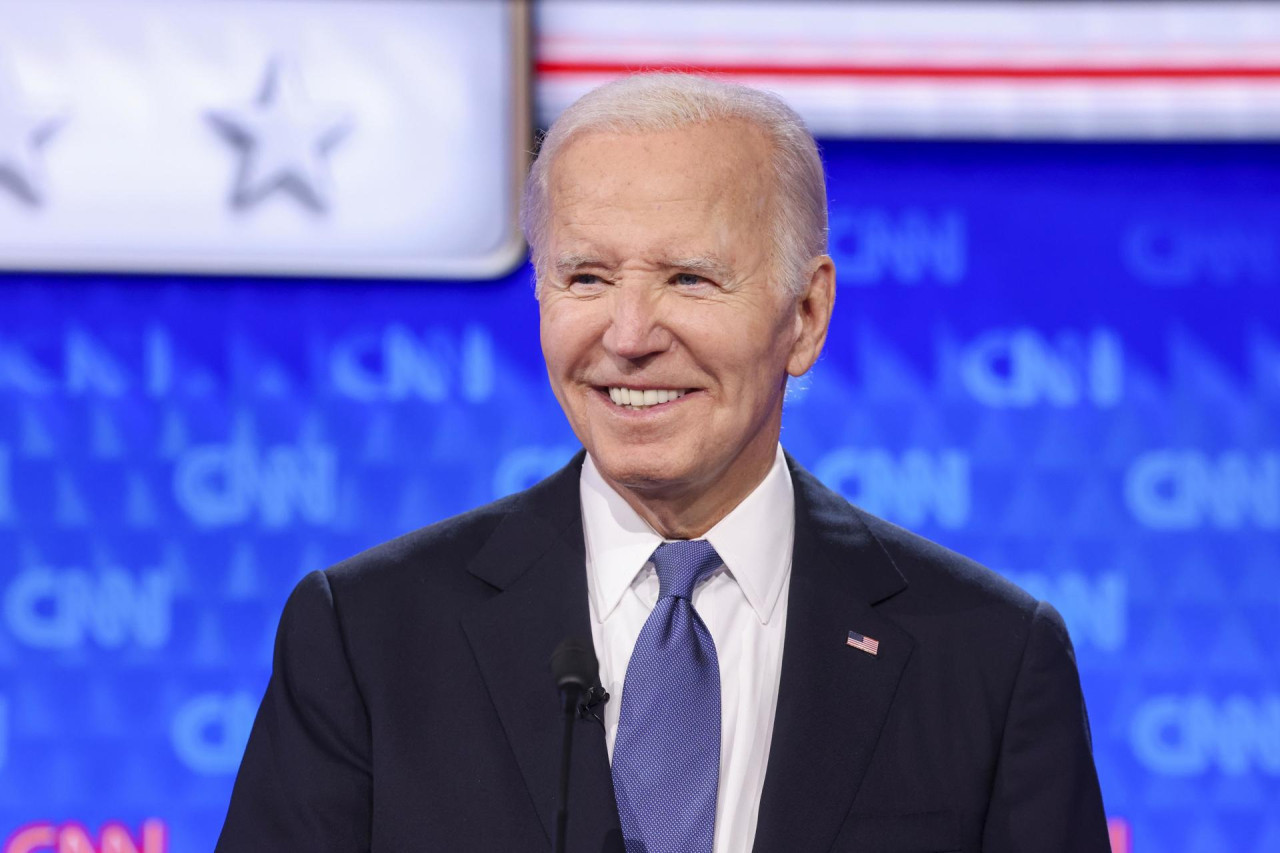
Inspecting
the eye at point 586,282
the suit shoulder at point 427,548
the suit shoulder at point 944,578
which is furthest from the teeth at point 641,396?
the suit shoulder at point 944,578

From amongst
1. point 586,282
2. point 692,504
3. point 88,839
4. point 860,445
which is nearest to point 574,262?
point 586,282

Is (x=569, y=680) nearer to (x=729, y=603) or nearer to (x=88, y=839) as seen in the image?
(x=729, y=603)

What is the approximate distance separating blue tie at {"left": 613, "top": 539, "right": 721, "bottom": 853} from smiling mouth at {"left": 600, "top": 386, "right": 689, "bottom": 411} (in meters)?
0.19

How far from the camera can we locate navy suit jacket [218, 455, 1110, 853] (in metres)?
1.37

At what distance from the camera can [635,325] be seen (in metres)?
1.37

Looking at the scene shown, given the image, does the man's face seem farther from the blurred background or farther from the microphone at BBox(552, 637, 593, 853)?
the blurred background

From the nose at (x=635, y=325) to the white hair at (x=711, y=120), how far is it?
0.39ft

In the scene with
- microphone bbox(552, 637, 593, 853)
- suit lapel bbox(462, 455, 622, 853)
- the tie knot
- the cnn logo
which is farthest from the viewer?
the cnn logo

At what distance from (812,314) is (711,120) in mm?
266

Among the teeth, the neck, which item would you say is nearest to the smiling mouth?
the teeth

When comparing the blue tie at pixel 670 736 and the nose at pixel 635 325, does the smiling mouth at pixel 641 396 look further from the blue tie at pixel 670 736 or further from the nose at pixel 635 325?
the blue tie at pixel 670 736

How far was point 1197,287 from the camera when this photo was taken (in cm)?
271

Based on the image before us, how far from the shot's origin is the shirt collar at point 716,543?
4.89ft

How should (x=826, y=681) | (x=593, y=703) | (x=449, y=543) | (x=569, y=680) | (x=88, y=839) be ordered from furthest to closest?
1. (x=88, y=839)
2. (x=449, y=543)
3. (x=826, y=681)
4. (x=593, y=703)
5. (x=569, y=680)
